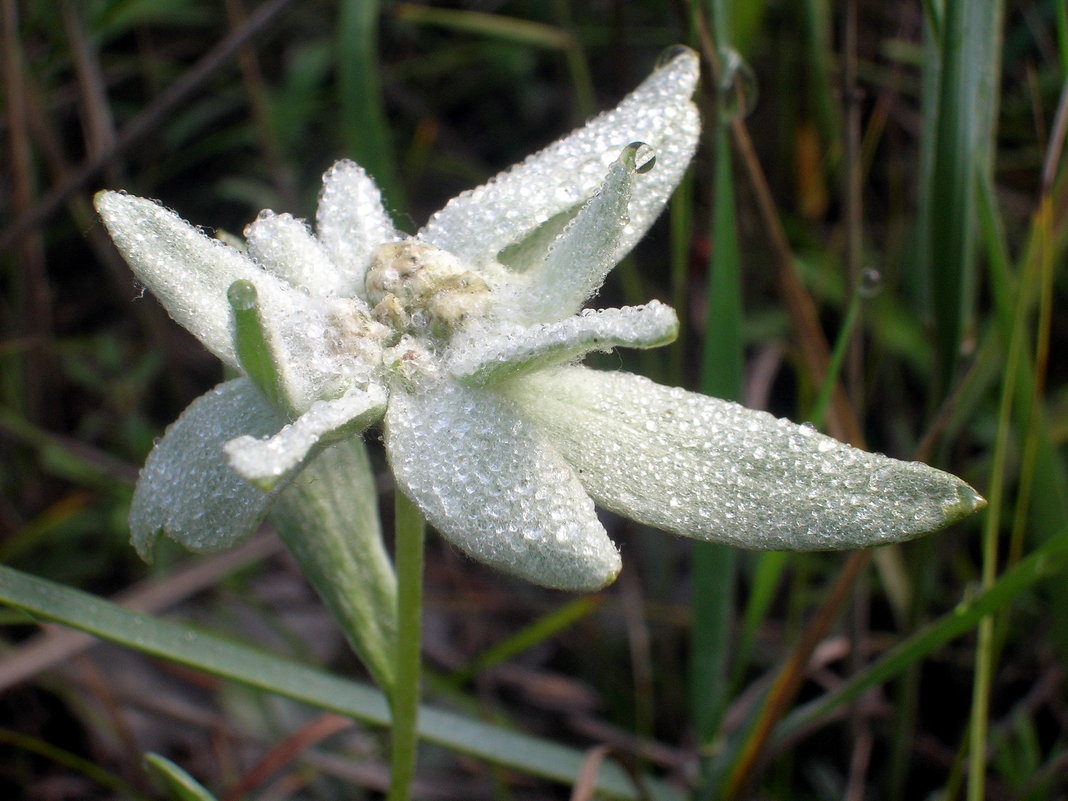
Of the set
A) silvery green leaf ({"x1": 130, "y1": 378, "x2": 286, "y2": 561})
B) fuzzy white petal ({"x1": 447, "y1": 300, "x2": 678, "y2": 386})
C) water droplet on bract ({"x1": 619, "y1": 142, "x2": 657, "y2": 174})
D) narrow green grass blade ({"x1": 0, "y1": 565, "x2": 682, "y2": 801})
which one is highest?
water droplet on bract ({"x1": 619, "y1": 142, "x2": 657, "y2": 174})

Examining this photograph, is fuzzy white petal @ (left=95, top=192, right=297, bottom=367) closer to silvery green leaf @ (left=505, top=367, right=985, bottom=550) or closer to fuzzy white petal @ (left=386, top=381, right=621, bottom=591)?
fuzzy white petal @ (left=386, top=381, right=621, bottom=591)

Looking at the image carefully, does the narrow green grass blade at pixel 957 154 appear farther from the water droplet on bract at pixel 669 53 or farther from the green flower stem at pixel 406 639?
the green flower stem at pixel 406 639

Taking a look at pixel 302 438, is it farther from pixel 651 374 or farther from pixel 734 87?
pixel 651 374

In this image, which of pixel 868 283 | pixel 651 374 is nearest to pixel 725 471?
pixel 868 283

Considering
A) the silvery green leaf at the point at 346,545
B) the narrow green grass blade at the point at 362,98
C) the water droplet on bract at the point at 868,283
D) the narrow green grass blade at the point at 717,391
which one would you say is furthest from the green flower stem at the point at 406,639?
the narrow green grass blade at the point at 362,98

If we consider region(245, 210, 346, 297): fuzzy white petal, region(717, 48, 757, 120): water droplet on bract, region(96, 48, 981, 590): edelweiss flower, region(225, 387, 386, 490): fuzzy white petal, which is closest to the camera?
region(225, 387, 386, 490): fuzzy white petal

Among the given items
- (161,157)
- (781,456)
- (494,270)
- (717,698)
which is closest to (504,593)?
(717,698)

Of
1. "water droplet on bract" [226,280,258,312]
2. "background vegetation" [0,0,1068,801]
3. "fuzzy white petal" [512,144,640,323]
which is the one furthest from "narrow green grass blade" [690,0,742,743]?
"water droplet on bract" [226,280,258,312]
